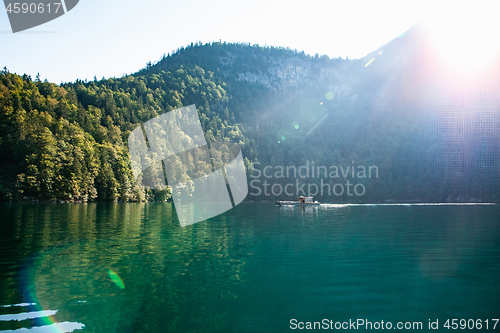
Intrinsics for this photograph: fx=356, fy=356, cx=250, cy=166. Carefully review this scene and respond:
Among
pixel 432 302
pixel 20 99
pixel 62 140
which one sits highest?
pixel 20 99

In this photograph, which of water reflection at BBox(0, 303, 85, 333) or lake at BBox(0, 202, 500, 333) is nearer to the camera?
water reflection at BBox(0, 303, 85, 333)

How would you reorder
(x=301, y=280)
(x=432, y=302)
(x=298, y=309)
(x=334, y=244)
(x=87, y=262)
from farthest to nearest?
(x=334, y=244) < (x=87, y=262) < (x=301, y=280) < (x=432, y=302) < (x=298, y=309)

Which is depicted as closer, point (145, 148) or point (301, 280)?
point (301, 280)

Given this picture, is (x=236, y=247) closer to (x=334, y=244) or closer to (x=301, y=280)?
(x=334, y=244)

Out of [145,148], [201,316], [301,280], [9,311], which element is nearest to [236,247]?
[301,280]

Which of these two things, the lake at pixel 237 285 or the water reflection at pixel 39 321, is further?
the lake at pixel 237 285

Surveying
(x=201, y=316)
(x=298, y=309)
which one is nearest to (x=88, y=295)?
(x=201, y=316)

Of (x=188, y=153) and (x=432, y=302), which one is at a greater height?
(x=188, y=153)

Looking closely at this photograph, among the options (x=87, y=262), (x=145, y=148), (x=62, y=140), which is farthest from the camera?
(x=145, y=148)

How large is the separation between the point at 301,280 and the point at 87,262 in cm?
1078

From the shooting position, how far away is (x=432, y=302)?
1264cm

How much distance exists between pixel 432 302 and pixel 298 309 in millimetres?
4989

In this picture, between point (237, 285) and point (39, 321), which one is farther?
point (237, 285)

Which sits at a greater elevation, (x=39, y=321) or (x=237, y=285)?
(x=39, y=321)
